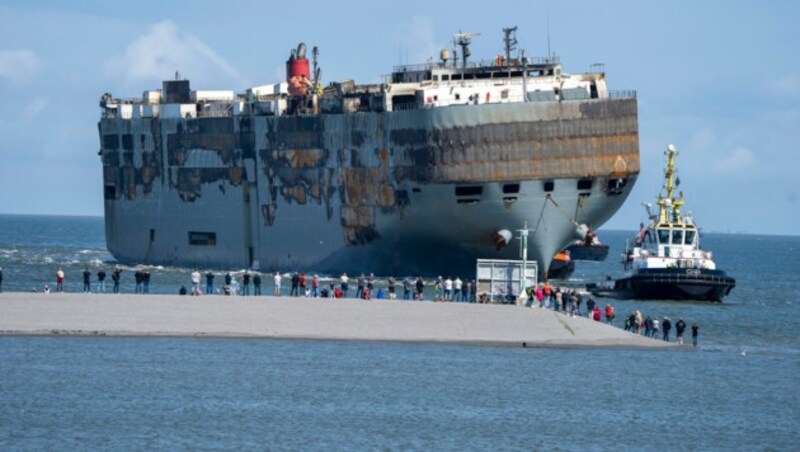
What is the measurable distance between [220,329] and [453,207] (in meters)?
30.2

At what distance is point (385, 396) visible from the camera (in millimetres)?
54219

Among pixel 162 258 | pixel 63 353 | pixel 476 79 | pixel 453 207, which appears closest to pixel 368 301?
pixel 63 353

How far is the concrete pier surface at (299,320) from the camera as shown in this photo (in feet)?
216

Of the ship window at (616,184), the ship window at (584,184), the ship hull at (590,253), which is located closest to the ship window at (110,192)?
the ship window at (584,184)

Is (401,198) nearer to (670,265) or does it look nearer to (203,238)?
(670,265)

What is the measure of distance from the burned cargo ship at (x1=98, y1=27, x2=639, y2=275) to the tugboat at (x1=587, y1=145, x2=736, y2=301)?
2346 millimetres

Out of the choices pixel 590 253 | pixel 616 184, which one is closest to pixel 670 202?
pixel 616 184

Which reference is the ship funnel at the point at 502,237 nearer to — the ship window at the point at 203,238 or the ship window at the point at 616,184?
the ship window at the point at 616,184

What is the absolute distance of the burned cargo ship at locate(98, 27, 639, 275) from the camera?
310ft

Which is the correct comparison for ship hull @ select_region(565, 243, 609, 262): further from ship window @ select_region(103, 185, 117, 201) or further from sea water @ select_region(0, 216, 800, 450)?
sea water @ select_region(0, 216, 800, 450)

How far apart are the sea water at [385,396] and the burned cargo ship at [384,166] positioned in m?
24.2

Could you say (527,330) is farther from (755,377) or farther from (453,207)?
(453,207)

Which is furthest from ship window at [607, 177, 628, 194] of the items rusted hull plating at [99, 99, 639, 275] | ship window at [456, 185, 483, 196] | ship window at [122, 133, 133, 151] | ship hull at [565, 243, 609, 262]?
ship hull at [565, 243, 609, 262]

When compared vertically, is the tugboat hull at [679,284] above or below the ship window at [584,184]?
below
